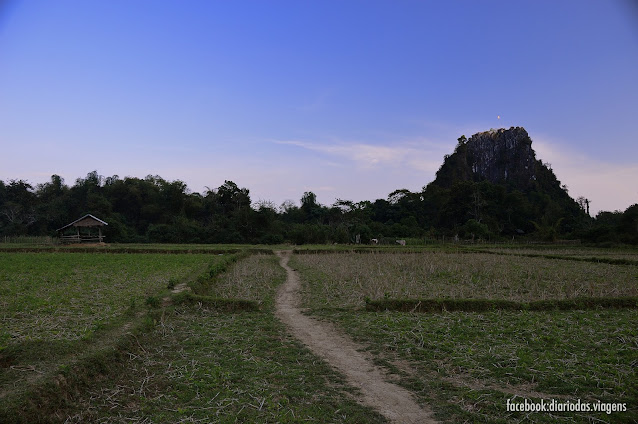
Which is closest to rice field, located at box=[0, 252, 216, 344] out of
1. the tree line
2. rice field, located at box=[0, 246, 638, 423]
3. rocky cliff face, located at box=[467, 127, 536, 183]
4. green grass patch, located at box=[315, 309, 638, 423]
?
rice field, located at box=[0, 246, 638, 423]

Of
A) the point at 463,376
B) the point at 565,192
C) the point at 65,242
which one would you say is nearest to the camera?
the point at 463,376

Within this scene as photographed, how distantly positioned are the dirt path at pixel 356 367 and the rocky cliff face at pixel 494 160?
69.0 metres

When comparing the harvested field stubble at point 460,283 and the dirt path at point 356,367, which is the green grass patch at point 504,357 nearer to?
the dirt path at point 356,367

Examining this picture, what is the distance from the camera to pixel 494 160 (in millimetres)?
76438

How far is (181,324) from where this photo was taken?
30.7 ft

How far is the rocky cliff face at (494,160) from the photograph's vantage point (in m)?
72.1

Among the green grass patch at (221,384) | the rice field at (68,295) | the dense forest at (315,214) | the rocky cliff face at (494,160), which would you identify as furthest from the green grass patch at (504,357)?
the rocky cliff face at (494,160)

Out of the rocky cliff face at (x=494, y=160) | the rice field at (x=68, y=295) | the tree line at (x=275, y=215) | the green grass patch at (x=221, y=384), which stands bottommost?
the green grass patch at (x=221, y=384)

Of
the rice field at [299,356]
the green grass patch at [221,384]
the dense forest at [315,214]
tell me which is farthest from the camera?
the dense forest at [315,214]

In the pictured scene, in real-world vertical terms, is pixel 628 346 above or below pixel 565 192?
below

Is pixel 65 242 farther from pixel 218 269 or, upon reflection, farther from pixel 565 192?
pixel 565 192

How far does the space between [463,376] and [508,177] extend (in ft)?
251

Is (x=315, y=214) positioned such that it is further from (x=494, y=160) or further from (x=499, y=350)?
(x=499, y=350)

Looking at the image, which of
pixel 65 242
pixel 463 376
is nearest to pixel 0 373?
pixel 463 376
